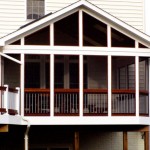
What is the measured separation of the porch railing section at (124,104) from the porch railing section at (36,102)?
2748 mm

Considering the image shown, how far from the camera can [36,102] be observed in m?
22.5

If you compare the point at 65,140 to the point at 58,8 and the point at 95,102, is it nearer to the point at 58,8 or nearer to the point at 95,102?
the point at 95,102

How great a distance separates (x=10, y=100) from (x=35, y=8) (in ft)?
24.1

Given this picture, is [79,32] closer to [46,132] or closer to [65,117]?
[65,117]

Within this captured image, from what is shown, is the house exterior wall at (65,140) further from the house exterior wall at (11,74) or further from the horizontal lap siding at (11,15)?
the horizontal lap siding at (11,15)

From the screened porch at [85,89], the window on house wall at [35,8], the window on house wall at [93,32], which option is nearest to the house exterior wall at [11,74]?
the screened porch at [85,89]

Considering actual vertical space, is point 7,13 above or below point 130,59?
above

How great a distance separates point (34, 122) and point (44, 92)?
1.24 metres

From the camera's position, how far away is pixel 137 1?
2778cm

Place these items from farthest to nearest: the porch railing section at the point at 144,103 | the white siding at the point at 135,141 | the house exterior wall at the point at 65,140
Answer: the white siding at the point at 135,141, the house exterior wall at the point at 65,140, the porch railing section at the point at 144,103

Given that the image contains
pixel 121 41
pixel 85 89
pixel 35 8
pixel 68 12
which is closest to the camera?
pixel 68 12

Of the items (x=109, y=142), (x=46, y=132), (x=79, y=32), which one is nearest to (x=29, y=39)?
(x=79, y=32)

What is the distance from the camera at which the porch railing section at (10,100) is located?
2084cm

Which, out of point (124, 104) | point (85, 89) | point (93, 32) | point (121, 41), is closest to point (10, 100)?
point (85, 89)
